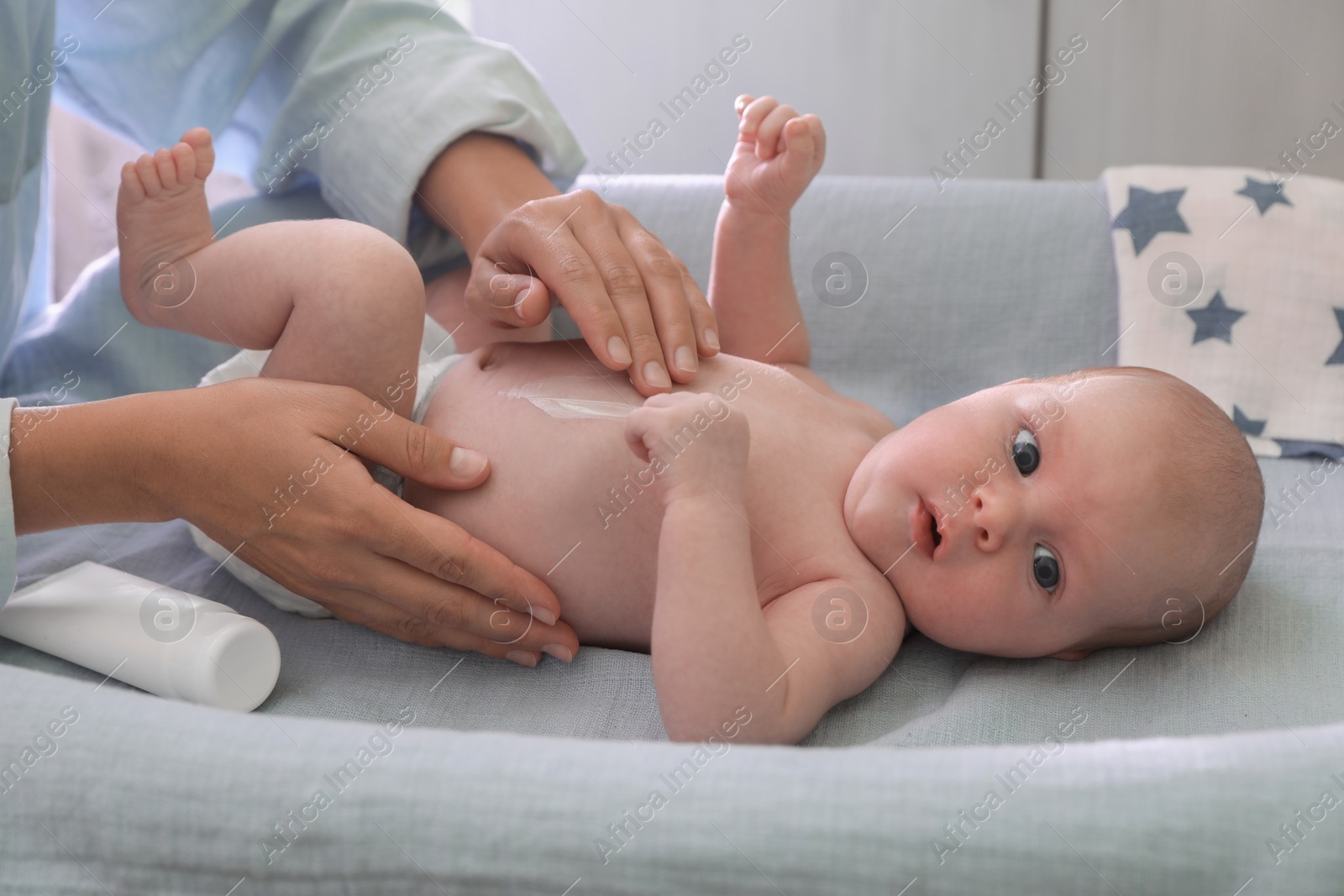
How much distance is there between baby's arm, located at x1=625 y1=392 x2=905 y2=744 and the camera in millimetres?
760

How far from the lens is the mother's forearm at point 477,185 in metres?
1.17

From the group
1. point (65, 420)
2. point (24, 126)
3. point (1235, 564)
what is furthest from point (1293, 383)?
point (24, 126)

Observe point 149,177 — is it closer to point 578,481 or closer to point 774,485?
point 578,481

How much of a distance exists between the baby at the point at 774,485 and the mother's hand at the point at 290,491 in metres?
0.06

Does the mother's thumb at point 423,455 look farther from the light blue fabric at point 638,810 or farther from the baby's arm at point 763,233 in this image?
the baby's arm at point 763,233

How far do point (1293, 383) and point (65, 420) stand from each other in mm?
1345

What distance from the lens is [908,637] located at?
1014 mm

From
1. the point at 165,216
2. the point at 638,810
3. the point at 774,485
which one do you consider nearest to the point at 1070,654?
the point at 774,485

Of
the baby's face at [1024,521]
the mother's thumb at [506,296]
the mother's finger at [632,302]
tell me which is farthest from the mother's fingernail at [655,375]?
the baby's face at [1024,521]

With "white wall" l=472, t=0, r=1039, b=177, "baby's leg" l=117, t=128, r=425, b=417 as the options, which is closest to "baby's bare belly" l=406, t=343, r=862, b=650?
"baby's leg" l=117, t=128, r=425, b=417

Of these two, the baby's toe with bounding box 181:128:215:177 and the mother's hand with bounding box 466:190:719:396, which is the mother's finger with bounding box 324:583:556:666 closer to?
the mother's hand with bounding box 466:190:719:396

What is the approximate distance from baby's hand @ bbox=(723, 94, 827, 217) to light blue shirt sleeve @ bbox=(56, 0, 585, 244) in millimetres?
274

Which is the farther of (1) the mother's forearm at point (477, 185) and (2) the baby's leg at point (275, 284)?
(1) the mother's forearm at point (477, 185)

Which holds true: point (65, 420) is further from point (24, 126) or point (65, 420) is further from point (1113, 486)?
point (1113, 486)
